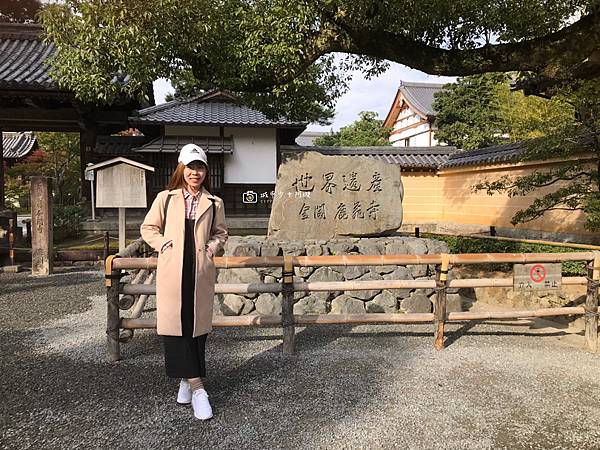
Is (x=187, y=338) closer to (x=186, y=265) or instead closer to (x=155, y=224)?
(x=186, y=265)

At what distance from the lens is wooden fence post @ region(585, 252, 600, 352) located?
3922 millimetres

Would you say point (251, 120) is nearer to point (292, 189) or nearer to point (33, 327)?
point (292, 189)

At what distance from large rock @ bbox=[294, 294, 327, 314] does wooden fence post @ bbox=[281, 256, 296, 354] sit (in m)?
1.51

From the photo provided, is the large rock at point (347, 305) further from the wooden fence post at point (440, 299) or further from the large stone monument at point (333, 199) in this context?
the wooden fence post at point (440, 299)

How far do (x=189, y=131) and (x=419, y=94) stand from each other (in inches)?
965

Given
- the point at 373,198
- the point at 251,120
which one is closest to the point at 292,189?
the point at 373,198

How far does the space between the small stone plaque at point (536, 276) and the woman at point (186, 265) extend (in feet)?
9.62

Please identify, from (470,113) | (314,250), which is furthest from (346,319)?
(470,113)

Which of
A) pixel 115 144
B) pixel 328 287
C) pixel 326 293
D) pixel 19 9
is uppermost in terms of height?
pixel 19 9

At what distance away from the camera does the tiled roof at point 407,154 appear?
15.3m

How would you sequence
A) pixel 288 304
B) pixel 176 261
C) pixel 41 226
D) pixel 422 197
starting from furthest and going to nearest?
pixel 422 197 < pixel 41 226 < pixel 288 304 < pixel 176 261

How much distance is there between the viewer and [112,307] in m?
3.55

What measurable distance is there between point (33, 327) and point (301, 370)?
11.5 ft

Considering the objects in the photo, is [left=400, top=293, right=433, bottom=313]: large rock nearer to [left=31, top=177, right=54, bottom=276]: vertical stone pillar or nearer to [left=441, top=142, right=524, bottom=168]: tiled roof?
[left=31, top=177, right=54, bottom=276]: vertical stone pillar
